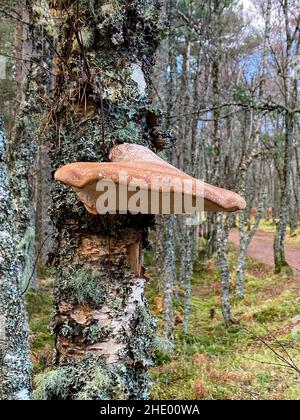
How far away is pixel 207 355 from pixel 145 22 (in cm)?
561

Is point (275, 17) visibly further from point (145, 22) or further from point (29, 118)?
point (145, 22)

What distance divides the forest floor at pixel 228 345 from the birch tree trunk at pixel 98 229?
0.58m

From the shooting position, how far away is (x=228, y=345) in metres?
7.29

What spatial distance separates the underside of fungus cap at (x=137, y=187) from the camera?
1.63 metres

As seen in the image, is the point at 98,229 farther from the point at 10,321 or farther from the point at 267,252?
the point at 267,252

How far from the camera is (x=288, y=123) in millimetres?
11883

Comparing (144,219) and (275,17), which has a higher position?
(275,17)

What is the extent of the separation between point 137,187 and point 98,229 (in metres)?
0.52

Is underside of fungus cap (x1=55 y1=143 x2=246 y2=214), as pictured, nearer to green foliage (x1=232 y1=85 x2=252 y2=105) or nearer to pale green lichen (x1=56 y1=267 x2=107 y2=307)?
pale green lichen (x1=56 y1=267 x2=107 y2=307)

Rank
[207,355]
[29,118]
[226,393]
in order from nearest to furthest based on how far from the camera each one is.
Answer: [226,393], [29,118], [207,355]

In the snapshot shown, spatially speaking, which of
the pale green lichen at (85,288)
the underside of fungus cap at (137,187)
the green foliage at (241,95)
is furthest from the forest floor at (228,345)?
the green foliage at (241,95)

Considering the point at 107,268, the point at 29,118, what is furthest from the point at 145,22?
the point at 29,118

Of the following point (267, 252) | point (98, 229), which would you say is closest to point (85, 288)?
point (98, 229)
